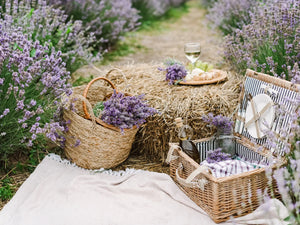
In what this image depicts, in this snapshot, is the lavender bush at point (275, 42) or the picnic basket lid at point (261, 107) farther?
the lavender bush at point (275, 42)

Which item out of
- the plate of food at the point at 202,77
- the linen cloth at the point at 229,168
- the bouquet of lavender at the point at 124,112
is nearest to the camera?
the linen cloth at the point at 229,168

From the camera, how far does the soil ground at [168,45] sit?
4230mm

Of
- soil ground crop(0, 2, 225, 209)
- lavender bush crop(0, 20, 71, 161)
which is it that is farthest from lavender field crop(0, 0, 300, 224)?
soil ground crop(0, 2, 225, 209)

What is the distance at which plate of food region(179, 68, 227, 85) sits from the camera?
294 cm

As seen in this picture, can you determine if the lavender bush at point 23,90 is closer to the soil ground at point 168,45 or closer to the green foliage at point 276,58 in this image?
the soil ground at point 168,45

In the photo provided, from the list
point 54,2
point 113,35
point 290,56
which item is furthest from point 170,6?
point 290,56

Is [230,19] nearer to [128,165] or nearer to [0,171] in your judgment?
[128,165]

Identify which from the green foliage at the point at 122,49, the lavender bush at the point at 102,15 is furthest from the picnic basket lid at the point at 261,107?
the green foliage at the point at 122,49

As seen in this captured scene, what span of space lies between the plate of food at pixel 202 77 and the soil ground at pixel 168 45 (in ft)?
2.28

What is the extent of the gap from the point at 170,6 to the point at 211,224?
9004 millimetres

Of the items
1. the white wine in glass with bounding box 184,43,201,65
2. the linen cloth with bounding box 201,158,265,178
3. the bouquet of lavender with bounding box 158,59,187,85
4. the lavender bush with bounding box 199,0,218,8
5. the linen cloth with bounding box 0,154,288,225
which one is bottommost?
the lavender bush with bounding box 199,0,218,8

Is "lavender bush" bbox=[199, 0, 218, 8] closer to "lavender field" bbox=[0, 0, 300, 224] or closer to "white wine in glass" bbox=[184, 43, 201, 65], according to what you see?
"lavender field" bbox=[0, 0, 300, 224]

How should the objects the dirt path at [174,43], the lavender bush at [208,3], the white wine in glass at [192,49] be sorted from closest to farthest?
the white wine in glass at [192,49] < the dirt path at [174,43] < the lavender bush at [208,3]

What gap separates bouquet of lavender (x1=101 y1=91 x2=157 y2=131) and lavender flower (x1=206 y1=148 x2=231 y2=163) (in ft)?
1.54
